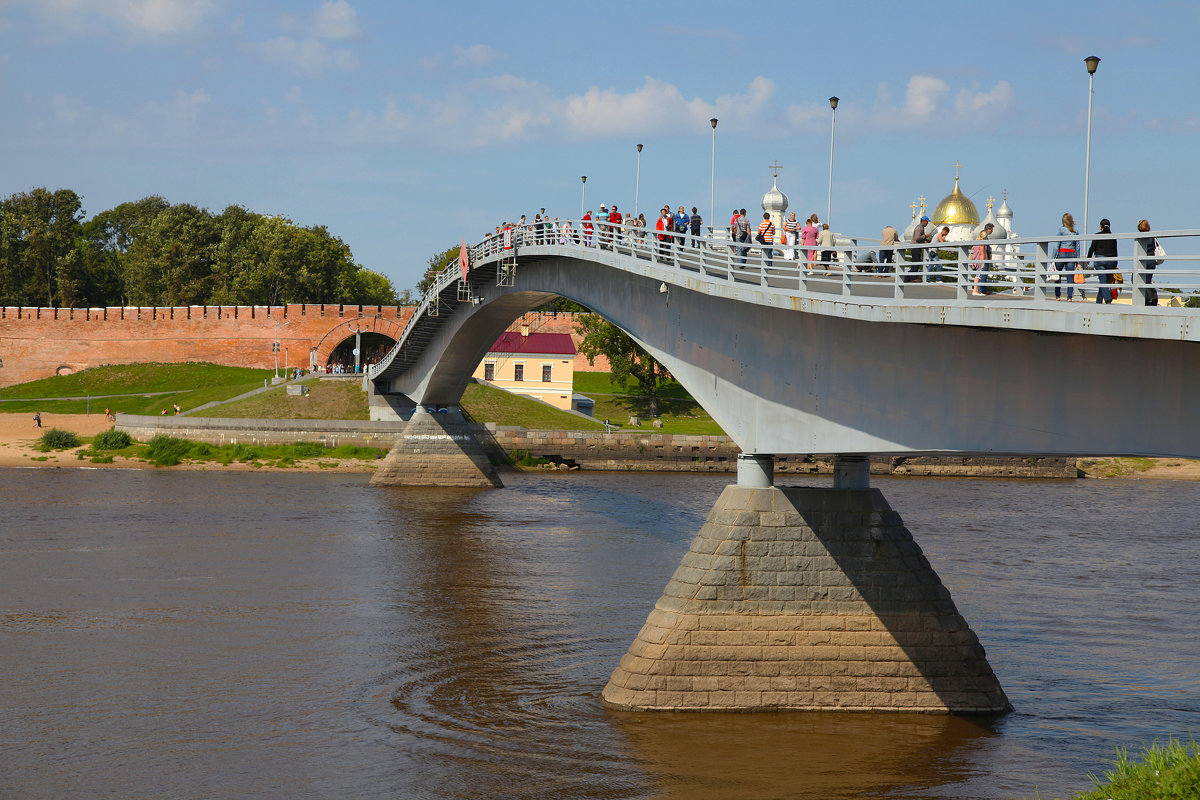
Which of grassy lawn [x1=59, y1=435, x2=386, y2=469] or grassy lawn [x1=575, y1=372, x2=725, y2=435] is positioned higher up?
grassy lawn [x1=575, y1=372, x2=725, y2=435]

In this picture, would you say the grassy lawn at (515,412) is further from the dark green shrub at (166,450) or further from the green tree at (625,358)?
the dark green shrub at (166,450)

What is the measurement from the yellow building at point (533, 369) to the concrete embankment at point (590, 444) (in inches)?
475

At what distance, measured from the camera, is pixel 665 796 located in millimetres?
15102

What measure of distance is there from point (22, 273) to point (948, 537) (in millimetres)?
89017

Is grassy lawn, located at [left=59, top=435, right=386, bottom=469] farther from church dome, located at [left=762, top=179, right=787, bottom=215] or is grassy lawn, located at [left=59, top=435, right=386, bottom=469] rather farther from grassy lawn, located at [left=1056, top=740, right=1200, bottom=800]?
grassy lawn, located at [left=1056, top=740, right=1200, bottom=800]

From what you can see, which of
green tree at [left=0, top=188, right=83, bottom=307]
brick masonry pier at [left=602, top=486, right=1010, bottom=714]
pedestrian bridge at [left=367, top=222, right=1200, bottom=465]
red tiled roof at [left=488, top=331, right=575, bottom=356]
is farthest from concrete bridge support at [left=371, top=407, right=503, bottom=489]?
green tree at [left=0, top=188, right=83, bottom=307]

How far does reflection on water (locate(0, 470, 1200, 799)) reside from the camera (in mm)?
15867

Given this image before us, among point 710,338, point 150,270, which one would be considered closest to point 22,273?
point 150,270

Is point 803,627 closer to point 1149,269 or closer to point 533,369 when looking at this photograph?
point 1149,269

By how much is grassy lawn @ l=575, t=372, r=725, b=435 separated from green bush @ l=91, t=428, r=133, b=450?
85.2 ft

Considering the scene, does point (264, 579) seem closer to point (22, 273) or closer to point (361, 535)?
point (361, 535)

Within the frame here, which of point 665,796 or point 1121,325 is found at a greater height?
point 1121,325

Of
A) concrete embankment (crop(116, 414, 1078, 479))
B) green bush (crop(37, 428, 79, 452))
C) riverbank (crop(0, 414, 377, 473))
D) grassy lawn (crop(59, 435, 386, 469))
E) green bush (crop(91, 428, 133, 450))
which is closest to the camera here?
riverbank (crop(0, 414, 377, 473))

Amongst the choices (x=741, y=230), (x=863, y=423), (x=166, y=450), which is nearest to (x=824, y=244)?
(x=741, y=230)
